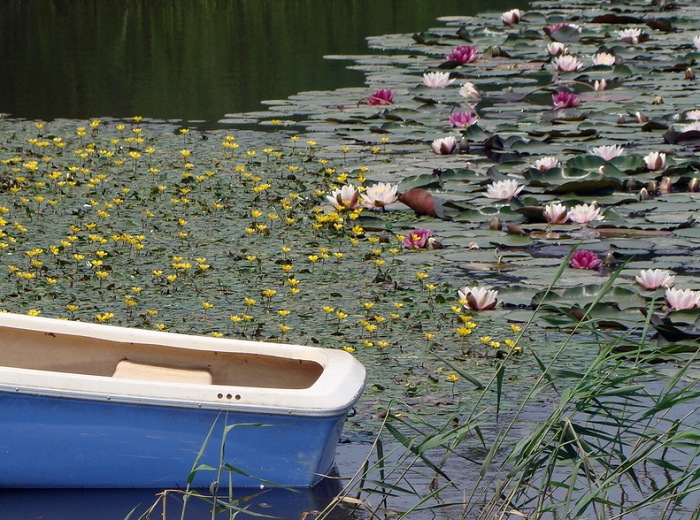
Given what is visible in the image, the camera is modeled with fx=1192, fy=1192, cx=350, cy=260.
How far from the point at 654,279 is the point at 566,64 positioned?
5.08m

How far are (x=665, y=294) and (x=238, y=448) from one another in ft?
6.13

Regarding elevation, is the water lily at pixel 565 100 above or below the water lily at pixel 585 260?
above

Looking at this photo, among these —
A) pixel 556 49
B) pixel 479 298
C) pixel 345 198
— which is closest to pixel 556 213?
pixel 345 198

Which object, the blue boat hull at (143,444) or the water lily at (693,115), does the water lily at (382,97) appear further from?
the blue boat hull at (143,444)

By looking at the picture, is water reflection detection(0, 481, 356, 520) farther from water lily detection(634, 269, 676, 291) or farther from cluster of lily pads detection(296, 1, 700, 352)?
water lily detection(634, 269, 676, 291)

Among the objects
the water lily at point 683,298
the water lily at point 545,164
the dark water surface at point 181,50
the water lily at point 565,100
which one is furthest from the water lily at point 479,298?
the dark water surface at point 181,50

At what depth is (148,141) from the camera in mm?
7805

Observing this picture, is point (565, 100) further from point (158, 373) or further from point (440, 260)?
point (158, 373)

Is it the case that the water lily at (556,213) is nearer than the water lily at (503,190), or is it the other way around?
the water lily at (556,213)

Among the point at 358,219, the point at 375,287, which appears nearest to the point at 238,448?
the point at 375,287

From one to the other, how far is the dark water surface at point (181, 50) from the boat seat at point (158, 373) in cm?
498

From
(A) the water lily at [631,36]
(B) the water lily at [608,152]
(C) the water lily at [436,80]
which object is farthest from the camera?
(A) the water lily at [631,36]

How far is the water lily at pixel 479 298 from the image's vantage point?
4523 millimetres

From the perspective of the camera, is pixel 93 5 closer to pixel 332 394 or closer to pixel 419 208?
pixel 419 208
